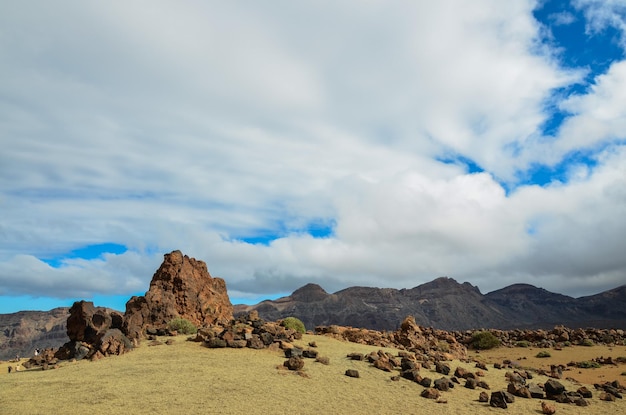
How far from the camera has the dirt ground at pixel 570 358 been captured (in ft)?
107

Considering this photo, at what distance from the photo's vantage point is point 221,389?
17.6m

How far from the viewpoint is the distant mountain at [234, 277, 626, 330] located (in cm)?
15400

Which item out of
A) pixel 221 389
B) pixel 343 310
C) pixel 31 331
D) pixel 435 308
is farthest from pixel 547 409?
pixel 31 331

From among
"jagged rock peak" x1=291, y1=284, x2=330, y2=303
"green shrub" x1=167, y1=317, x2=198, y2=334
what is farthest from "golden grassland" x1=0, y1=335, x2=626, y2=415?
"jagged rock peak" x1=291, y1=284, x2=330, y2=303

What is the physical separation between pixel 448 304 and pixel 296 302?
59543mm

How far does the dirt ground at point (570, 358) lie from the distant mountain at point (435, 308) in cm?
10130

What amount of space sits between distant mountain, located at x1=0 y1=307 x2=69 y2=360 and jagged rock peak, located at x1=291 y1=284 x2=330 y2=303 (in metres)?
82.0

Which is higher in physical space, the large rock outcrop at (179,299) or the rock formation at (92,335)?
the large rock outcrop at (179,299)

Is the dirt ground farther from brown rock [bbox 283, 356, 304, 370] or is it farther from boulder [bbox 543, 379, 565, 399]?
brown rock [bbox 283, 356, 304, 370]

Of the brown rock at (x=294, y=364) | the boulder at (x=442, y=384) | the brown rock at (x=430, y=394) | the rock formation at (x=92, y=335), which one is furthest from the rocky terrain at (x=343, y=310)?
the boulder at (x=442, y=384)

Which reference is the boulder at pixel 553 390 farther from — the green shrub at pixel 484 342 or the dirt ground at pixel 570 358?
the green shrub at pixel 484 342

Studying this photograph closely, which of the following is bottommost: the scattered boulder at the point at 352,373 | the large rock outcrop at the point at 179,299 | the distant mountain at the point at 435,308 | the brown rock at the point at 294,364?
the scattered boulder at the point at 352,373

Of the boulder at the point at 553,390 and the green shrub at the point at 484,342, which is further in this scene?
the green shrub at the point at 484,342

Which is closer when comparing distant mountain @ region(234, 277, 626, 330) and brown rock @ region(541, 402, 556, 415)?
brown rock @ region(541, 402, 556, 415)
